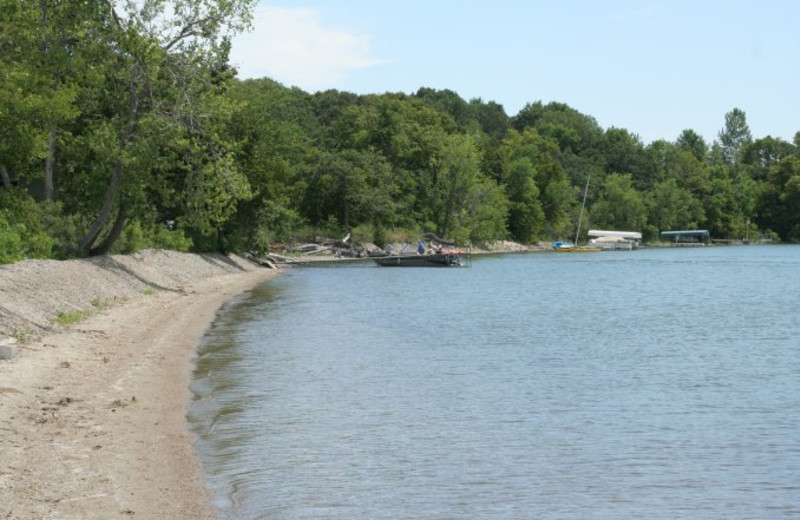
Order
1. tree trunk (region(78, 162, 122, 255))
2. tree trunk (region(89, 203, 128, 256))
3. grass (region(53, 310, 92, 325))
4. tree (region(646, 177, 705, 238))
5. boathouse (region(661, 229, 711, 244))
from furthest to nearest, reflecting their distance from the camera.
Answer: tree (region(646, 177, 705, 238)) → boathouse (region(661, 229, 711, 244)) → tree trunk (region(89, 203, 128, 256)) → tree trunk (region(78, 162, 122, 255)) → grass (region(53, 310, 92, 325))

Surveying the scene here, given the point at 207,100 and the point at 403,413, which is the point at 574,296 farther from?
the point at 403,413

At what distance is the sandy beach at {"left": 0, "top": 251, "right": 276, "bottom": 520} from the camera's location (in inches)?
442

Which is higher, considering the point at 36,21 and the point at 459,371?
the point at 36,21

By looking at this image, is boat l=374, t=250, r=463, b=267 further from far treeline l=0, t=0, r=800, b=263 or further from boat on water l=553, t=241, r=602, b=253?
boat on water l=553, t=241, r=602, b=253

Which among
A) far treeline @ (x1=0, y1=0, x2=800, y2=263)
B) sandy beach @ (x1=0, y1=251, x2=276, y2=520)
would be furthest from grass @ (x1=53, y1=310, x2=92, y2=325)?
far treeline @ (x1=0, y1=0, x2=800, y2=263)

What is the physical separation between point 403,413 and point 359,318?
19.1m

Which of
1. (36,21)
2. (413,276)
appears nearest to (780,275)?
(413,276)

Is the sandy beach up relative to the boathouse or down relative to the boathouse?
down

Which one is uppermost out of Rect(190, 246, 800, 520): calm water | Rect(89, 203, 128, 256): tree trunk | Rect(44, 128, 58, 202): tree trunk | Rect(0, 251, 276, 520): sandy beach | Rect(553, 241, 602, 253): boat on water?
Rect(44, 128, 58, 202): tree trunk

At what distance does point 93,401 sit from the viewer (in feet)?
54.5

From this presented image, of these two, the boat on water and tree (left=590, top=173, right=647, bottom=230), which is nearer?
the boat on water

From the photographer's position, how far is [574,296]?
172ft

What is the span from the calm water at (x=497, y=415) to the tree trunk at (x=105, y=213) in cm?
684

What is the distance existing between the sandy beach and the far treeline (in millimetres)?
3415
